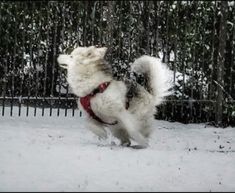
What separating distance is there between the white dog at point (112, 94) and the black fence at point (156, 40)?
2807 millimetres

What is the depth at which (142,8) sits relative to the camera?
974 cm

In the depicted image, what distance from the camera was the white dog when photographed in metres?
6.41

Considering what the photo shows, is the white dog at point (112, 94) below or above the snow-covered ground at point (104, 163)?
above

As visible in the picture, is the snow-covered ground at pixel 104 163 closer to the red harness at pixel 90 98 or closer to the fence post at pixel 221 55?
the red harness at pixel 90 98

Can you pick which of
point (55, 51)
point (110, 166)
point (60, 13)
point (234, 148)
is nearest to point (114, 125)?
point (110, 166)

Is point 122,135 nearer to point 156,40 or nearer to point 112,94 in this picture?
point 112,94

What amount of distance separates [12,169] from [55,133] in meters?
2.79

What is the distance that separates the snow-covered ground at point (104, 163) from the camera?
4.59 m

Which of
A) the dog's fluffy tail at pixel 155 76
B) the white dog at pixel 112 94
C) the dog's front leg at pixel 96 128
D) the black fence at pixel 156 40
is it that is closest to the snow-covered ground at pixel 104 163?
the dog's front leg at pixel 96 128

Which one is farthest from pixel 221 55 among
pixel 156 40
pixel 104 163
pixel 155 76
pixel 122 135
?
pixel 104 163

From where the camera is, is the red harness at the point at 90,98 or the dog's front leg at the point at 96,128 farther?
the dog's front leg at the point at 96,128

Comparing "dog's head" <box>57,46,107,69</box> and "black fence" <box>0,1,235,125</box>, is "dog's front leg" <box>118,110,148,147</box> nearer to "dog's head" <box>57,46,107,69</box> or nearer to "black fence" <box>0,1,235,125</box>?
"dog's head" <box>57,46,107,69</box>

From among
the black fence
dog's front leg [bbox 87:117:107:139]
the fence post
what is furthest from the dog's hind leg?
the fence post

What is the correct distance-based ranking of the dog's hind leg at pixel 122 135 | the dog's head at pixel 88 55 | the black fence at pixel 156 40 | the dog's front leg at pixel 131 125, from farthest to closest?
the black fence at pixel 156 40
the dog's hind leg at pixel 122 135
the dog's head at pixel 88 55
the dog's front leg at pixel 131 125
